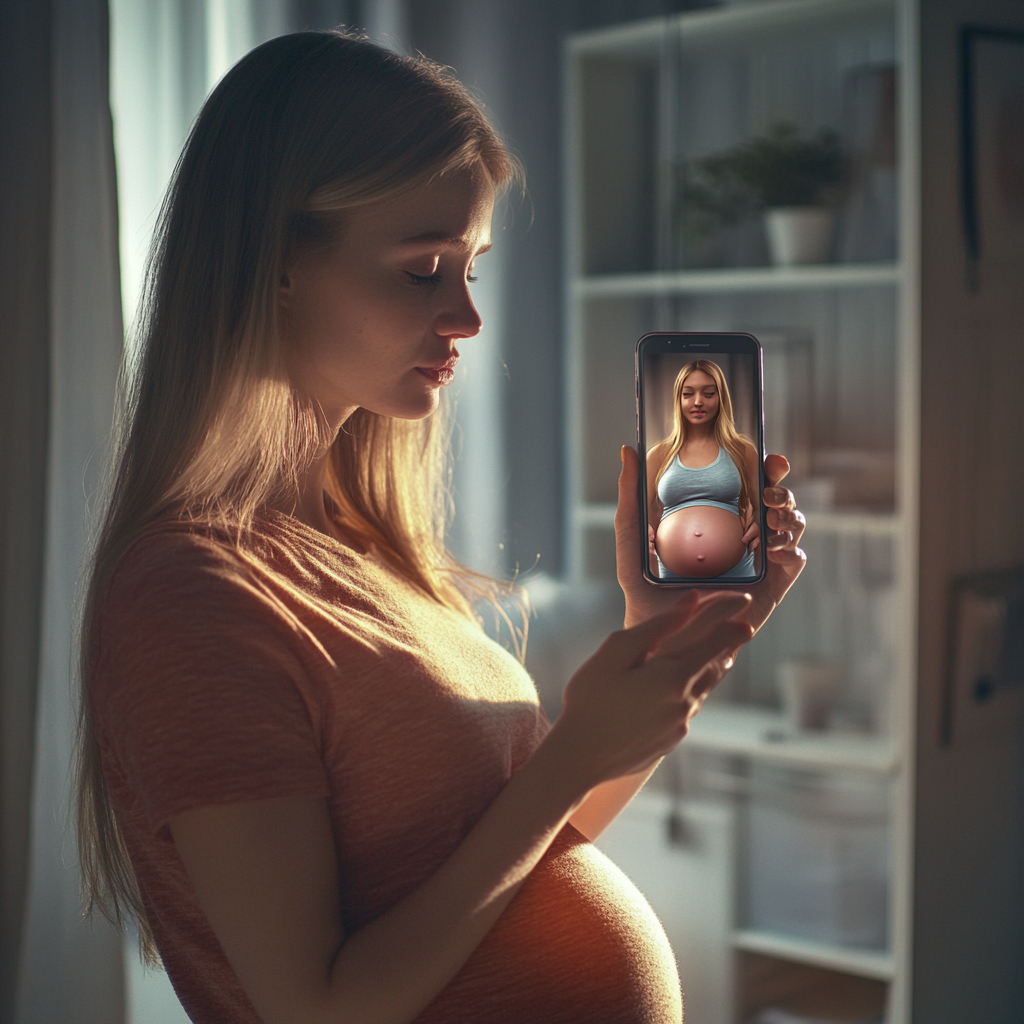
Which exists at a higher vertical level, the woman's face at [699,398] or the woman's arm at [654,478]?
the woman's face at [699,398]

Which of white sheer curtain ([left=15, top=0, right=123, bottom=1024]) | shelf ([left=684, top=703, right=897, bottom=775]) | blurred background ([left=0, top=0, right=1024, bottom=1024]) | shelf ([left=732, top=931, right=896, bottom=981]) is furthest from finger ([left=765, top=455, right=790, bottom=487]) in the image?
shelf ([left=732, top=931, right=896, bottom=981])

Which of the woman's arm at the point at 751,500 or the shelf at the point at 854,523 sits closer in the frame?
the woman's arm at the point at 751,500

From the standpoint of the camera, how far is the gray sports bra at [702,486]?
824 millimetres

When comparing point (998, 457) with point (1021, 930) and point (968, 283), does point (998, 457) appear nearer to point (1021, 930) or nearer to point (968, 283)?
point (968, 283)

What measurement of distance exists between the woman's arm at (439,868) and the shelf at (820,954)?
4.61ft

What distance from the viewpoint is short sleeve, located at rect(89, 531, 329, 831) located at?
2.02 ft

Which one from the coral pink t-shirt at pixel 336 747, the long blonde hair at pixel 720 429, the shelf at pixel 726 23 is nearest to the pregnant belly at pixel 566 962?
the coral pink t-shirt at pixel 336 747

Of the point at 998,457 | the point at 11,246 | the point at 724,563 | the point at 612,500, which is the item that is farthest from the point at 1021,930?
the point at 11,246

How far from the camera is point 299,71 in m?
0.76

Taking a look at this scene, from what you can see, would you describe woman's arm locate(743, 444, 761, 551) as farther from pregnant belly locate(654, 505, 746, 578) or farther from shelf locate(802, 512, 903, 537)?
shelf locate(802, 512, 903, 537)

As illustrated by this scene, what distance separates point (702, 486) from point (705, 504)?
0.01 metres

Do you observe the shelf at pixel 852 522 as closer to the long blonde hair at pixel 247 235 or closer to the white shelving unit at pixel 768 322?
the white shelving unit at pixel 768 322

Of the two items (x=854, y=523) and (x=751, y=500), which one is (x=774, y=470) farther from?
(x=854, y=523)

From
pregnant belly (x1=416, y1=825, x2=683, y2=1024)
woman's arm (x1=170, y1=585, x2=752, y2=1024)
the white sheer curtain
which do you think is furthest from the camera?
the white sheer curtain
